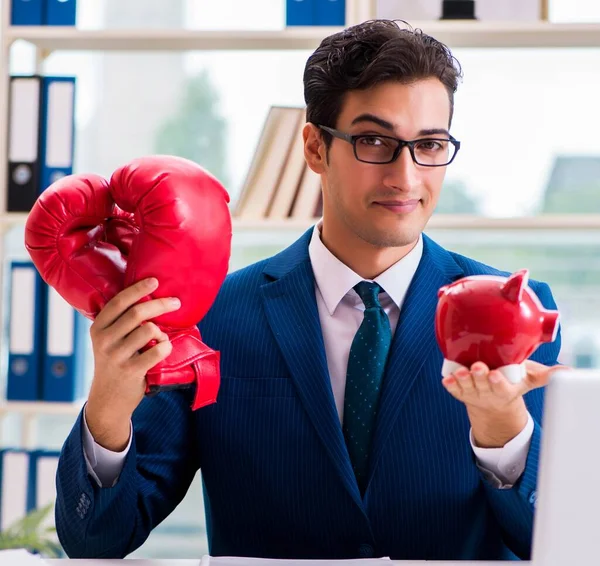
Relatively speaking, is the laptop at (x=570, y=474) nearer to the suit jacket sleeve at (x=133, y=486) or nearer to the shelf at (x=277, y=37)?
the suit jacket sleeve at (x=133, y=486)

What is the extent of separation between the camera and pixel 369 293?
134 centimetres

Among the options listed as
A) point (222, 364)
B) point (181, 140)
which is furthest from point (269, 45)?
point (222, 364)

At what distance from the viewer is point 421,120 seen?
1.26 m

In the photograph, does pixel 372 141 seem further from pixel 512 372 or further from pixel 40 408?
pixel 40 408

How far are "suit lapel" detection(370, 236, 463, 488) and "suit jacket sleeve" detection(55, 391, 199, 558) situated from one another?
314 mm

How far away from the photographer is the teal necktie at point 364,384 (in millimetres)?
1273

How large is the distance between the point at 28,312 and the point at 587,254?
166 centimetres

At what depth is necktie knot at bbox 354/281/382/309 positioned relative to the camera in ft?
4.37

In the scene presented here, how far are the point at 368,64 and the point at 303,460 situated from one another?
24.6 inches

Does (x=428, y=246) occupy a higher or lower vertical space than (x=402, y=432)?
higher

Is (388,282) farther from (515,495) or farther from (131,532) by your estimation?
(131,532)

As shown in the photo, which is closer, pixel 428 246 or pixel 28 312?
pixel 428 246

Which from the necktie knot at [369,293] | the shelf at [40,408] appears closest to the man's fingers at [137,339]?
the necktie knot at [369,293]

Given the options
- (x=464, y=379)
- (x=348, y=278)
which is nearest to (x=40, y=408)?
(x=348, y=278)
